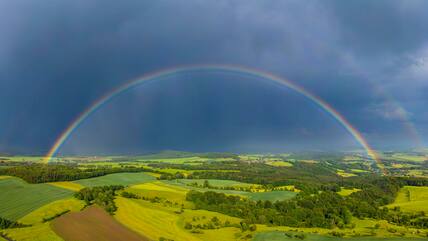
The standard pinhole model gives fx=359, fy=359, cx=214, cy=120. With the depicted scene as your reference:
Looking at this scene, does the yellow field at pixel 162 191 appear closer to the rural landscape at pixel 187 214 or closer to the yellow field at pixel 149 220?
the rural landscape at pixel 187 214

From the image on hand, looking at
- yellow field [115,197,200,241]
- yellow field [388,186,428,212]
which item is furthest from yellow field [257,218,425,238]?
yellow field [115,197,200,241]

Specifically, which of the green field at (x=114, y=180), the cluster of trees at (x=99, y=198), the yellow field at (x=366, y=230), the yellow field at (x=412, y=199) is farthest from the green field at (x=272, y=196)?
the green field at (x=114, y=180)

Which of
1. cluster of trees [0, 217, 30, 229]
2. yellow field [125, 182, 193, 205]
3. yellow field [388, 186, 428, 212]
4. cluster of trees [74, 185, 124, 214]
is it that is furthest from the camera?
yellow field [125, 182, 193, 205]

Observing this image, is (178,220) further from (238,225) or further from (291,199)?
(291,199)

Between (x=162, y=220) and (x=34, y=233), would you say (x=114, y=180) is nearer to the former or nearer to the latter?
(x=162, y=220)

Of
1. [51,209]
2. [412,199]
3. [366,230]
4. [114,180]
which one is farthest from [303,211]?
[114,180]

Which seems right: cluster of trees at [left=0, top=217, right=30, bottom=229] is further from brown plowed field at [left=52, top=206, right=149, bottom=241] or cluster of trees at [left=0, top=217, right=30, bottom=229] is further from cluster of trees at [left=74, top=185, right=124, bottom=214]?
cluster of trees at [left=74, top=185, right=124, bottom=214]
